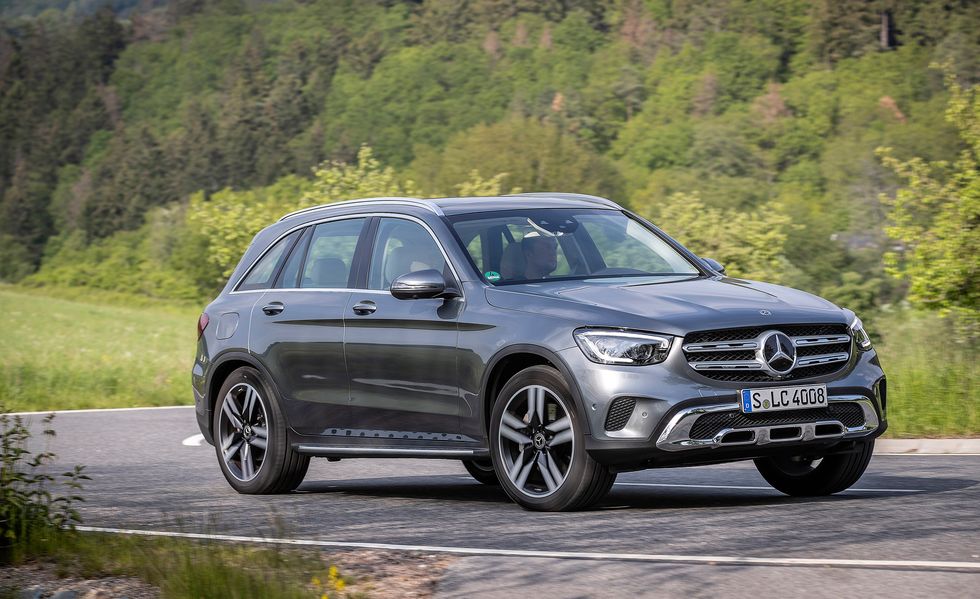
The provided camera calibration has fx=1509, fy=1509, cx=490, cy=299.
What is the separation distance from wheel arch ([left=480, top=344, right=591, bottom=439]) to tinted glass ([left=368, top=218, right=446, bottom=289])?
0.96 m

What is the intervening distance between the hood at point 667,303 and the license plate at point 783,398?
35cm

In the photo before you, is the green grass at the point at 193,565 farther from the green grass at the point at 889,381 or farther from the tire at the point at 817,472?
the green grass at the point at 889,381

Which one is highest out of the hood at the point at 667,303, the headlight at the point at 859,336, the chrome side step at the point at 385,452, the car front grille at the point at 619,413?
the hood at the point at 667,303

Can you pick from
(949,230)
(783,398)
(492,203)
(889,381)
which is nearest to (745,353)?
(783,398)

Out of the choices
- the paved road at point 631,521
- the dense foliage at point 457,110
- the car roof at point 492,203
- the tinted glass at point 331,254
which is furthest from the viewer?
the dense foliage at point 457,110

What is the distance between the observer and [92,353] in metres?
50.8

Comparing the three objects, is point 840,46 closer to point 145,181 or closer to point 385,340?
point 145,181

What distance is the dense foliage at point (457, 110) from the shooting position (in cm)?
10912

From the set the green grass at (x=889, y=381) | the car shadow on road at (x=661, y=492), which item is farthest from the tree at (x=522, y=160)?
the car shadow on road at (x=661, y=492)

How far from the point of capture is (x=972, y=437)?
1260 cm

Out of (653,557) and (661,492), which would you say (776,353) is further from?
(661,492)

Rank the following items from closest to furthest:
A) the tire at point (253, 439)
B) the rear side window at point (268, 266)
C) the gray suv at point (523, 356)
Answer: the gray suv at point (523, 356) → the tire at point (253, 439) → the rear side window at point (268, 266)

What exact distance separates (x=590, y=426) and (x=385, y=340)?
1.82 metres

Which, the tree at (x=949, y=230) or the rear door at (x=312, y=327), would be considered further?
the tree at (x=949, y=230)
